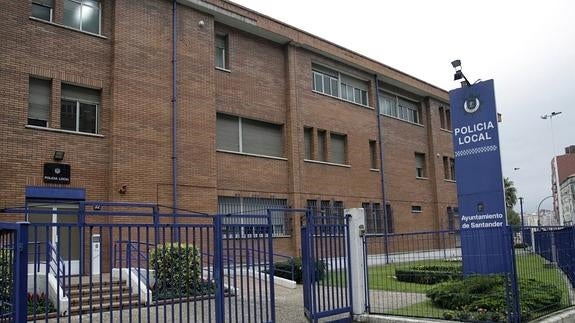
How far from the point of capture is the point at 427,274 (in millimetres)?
11984

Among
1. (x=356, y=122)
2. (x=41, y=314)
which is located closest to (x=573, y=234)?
(x=41, y=314)

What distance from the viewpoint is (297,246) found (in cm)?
2234

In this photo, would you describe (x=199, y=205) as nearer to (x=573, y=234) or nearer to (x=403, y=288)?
(x=403, y=288)

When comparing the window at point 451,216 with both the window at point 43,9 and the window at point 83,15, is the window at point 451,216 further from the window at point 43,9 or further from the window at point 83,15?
the window at point 43,9

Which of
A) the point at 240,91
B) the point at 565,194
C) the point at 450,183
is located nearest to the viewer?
the point at 240,91

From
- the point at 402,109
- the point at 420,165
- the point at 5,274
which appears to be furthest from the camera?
the point at 420,165

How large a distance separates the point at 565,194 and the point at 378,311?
9776cm

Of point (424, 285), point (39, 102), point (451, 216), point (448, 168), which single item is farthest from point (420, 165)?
point (39, 102)

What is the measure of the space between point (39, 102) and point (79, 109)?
1.19 m

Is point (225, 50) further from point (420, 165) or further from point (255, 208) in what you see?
point (420, 165)

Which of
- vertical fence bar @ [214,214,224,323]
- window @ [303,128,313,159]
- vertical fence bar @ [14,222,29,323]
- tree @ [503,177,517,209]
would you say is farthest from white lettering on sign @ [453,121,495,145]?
tree @ [503,177,517,209]

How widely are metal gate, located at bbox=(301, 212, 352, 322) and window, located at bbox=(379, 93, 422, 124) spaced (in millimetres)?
21164

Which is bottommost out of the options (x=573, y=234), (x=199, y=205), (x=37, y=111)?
(x=573, y=234)

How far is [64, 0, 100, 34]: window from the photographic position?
17.1 m
